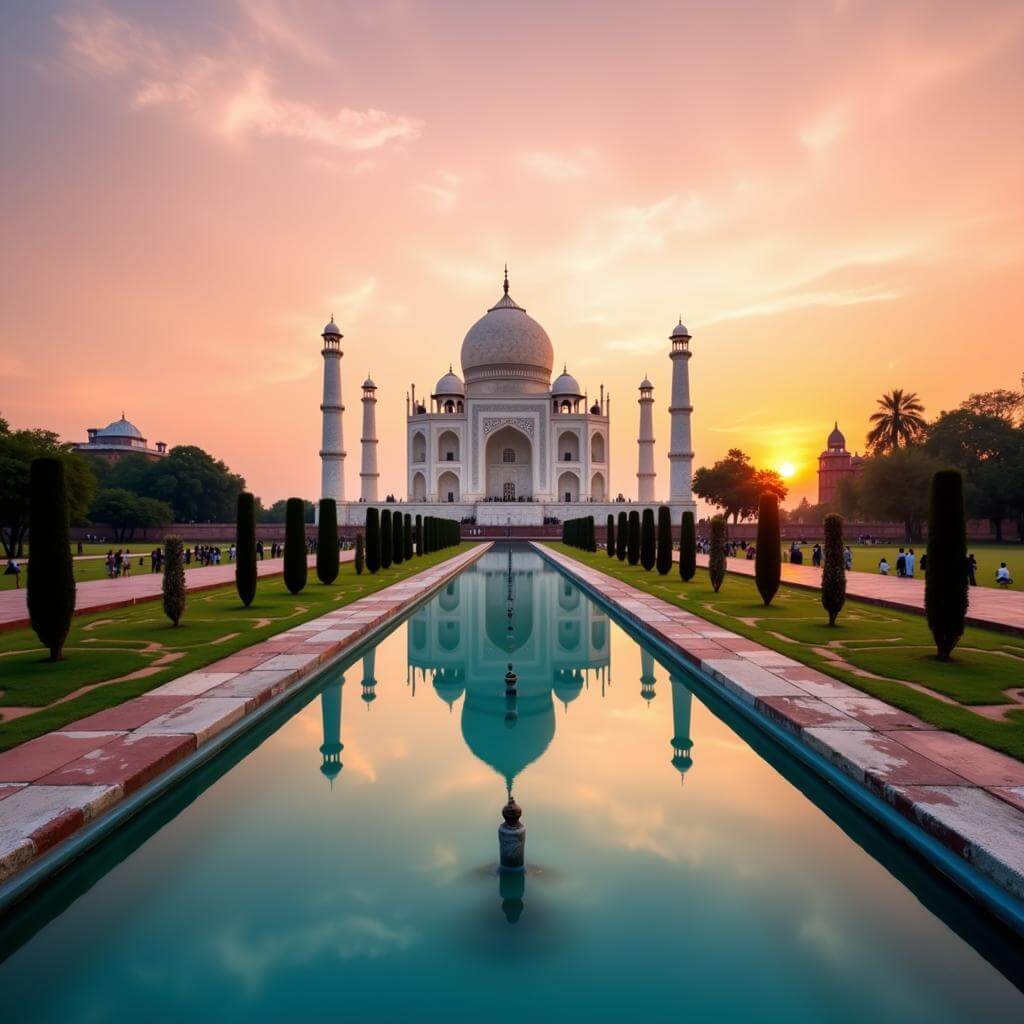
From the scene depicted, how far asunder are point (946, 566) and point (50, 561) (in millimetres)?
8431

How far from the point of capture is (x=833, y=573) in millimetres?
8781

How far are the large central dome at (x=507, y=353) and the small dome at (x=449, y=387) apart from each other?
2.61 meters

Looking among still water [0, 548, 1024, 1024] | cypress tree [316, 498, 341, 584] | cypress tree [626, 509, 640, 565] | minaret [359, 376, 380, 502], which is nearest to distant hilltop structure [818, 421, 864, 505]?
minaret [359, 376, 380, 502]

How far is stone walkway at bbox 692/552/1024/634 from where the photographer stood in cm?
912

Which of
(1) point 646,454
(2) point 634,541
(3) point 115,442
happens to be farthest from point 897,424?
(3) point 115,442

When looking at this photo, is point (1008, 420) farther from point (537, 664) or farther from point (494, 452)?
point (537, 664)

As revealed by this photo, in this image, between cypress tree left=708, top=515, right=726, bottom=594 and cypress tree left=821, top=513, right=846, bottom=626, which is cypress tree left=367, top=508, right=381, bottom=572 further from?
cypress tree left=821, top=513, right=846, bottom=626

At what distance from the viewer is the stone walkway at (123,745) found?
320cm

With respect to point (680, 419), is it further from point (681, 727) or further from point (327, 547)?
point (681, 727)

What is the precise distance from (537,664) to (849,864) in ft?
15.0

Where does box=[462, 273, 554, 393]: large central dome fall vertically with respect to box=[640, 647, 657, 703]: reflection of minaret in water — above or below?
above

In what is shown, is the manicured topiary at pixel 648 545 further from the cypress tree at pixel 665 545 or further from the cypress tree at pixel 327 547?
the cypress tree at pixel 327 547

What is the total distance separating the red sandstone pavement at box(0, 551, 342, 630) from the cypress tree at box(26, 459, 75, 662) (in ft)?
9.42

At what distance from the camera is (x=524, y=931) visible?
9.12ft
